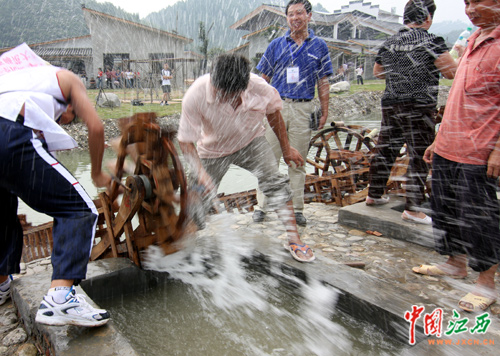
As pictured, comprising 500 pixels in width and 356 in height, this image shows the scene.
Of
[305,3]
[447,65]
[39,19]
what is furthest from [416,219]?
[39,19]

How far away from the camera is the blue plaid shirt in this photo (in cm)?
445

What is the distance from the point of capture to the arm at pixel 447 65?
143 inches

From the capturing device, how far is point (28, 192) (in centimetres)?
204

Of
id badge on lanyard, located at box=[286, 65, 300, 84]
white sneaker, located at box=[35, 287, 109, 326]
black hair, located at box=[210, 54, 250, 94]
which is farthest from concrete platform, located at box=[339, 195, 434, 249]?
white sneaker, located at box=[35, 287, 109, 326]

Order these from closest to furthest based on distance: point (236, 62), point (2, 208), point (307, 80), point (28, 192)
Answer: point (28, 192) → point (2, 208) → point (236, 62) → point (307, 80)

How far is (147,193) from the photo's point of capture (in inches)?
113

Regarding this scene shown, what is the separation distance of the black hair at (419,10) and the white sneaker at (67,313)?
396cm

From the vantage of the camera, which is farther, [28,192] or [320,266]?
[320,266]

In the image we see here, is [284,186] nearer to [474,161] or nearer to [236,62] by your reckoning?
[236,62]

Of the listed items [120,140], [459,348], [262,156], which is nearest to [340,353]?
[459,348]

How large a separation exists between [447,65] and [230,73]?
224 centimetres

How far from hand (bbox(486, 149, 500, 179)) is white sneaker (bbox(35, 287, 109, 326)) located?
8.73 ft

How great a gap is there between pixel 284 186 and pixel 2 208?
7.11ft

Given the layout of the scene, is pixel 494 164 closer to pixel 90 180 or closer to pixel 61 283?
pixel 61 283
